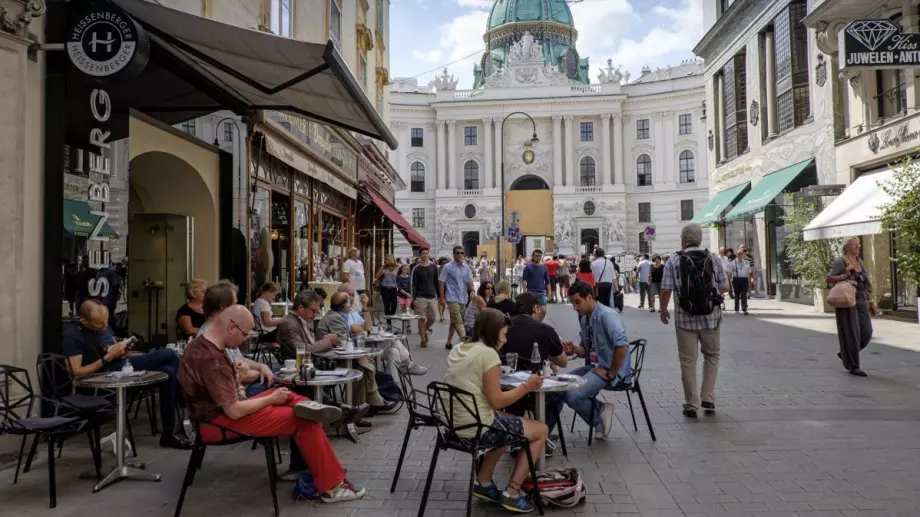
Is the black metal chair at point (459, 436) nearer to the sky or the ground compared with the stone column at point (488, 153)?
nearer to the ground

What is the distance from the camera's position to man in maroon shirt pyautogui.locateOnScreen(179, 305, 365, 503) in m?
4.07

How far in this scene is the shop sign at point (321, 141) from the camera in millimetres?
11742

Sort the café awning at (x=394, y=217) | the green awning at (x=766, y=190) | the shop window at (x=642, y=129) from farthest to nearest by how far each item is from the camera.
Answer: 1. the shop window at (x=642, y=129)
2. the café awning at (x=394, y=217)
3. the green awning at (x=766, y=190)

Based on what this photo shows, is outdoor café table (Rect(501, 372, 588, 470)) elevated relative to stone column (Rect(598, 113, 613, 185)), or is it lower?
lower

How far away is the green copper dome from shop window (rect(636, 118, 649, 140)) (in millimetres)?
11921

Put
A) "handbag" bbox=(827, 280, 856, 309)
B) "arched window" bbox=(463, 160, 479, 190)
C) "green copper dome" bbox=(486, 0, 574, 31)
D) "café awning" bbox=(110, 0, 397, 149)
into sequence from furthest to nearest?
"green copper dome" bbox=(486, 0, 574, 31) → "arched window" bbox=(463, 160, 479, 190) → "handbag" bbox=(827, 280, 856, 309) → "café awning" bbox=(110, 0, 397, 149)

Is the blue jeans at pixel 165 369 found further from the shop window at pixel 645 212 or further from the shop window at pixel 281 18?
the shop window at pixel 645 212

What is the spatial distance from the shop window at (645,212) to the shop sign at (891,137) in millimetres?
39644

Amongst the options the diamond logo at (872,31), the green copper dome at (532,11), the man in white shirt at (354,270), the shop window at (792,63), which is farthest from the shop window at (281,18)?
the green copper dome at (532,11)

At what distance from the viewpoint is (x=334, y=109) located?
338 inches

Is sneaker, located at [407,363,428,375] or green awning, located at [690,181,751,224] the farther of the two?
green awning, located at [690,181,751,224]

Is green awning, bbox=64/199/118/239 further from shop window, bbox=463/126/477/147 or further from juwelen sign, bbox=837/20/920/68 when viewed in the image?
shop window, bbox=463/126/477/147

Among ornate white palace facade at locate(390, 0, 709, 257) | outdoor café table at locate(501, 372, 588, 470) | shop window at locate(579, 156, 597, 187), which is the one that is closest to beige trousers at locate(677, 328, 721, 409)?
outdoor café table at locate(501, 372, 588, 470)

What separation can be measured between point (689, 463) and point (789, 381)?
391 cm
